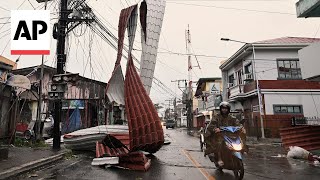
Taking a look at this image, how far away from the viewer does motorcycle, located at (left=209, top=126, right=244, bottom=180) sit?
289 inches

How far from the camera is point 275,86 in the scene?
27344 millimetres

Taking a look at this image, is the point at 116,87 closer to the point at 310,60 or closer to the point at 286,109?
the point at 310,60

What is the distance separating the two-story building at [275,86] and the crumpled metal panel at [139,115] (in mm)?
18746

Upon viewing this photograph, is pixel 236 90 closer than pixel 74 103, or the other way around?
pixel 74 103

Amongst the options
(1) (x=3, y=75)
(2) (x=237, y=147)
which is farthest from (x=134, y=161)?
(1) (x=3, y=75)

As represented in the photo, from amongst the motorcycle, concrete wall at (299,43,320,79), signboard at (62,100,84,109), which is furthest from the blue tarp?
the motorcycle

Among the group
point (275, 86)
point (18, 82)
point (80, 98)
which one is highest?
point (275, 86)

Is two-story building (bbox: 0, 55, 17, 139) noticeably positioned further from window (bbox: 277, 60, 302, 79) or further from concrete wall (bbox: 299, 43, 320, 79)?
window (bbox: 277, 60, 302, 79)

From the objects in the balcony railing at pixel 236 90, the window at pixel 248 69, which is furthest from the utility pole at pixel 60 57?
the balcony railing at pixel 236 90

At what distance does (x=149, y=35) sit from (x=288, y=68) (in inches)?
837

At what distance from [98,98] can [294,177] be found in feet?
85.2

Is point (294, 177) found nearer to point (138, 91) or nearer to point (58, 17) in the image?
point (138, 91)

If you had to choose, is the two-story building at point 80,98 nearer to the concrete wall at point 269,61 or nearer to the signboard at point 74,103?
the signboard at point 74,103

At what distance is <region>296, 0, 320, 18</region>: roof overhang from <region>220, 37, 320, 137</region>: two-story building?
13.5m
